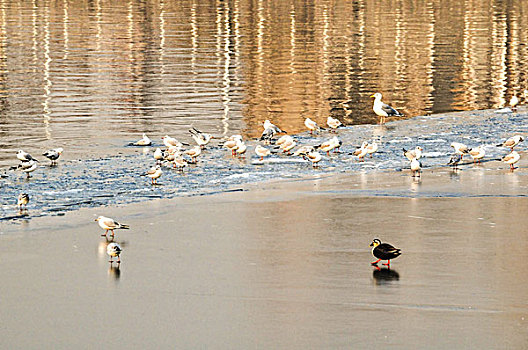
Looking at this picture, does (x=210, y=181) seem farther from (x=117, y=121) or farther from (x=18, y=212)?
(x=117, y=121)

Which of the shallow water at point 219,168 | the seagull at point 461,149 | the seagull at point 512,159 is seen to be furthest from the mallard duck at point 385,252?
the seagull at point 461,149

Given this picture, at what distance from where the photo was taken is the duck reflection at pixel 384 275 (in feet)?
35.8

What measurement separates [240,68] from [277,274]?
92.7ft

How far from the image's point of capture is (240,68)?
38875 mm

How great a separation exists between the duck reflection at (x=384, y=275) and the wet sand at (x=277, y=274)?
23 millimetres

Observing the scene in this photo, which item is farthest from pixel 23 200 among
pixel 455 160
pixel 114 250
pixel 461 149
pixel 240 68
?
pixel 240 68

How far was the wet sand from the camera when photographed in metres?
9.28

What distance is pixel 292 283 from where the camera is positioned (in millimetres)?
10789

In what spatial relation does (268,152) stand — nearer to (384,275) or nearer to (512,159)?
(512,159)

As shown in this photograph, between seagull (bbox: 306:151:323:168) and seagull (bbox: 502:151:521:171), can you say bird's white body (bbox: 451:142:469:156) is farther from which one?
seagull (bbox: 306:151:323:168)

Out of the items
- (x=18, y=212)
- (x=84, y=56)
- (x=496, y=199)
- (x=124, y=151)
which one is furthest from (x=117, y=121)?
(x=84, y=56)

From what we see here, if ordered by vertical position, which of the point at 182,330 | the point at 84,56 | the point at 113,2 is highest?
the point at 113,2

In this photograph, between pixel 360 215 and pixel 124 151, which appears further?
pixel 124 151

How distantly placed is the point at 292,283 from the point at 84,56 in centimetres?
3464
